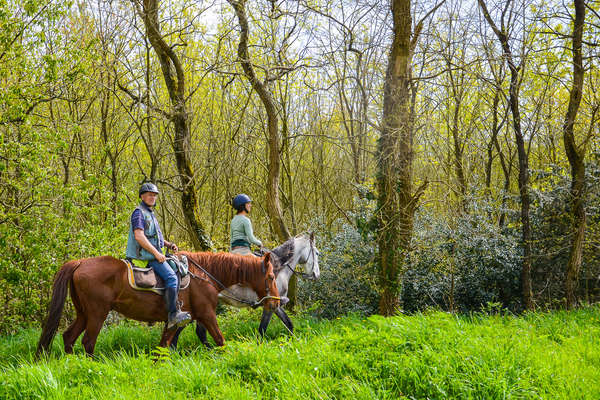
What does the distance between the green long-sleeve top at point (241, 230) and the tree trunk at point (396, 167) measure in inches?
91.9

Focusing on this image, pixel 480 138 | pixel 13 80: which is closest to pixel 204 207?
pixel 13 80

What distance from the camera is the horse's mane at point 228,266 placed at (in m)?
6.90

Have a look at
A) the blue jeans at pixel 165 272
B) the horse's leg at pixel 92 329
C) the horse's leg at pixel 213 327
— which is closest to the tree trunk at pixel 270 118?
the horse's leg at pixel 213 327

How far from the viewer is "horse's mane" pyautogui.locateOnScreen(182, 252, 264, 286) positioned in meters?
6.90

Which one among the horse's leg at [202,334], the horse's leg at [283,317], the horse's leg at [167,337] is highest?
the horse's leg at [283,317]

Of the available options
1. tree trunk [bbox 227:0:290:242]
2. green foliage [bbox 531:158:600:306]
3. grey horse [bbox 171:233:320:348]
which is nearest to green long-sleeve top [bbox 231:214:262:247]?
grey horse [bbox 171:233:320:348]

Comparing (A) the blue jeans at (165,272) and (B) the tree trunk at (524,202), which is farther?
(B) the tree trunk at (524,202)

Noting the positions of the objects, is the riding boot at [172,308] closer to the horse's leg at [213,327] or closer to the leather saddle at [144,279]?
the leather saddle at [144,279]

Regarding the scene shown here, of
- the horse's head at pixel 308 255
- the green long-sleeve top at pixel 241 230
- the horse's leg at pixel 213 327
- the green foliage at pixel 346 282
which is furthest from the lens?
the green foliage at pixel 346 282

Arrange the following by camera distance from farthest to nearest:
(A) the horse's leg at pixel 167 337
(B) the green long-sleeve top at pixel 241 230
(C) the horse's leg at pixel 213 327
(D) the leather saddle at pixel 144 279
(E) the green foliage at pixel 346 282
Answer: (E) the green foliage at pixel 346 282, (B) the green long-sleeve top at pixel 241 230, (A) the horse's leg at pixel 167 337, (C) the horse's leg at pixel 213 327, (D) the leather saddle at pixel 144 279

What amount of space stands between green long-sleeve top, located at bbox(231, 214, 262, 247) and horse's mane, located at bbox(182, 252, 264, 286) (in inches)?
30.3

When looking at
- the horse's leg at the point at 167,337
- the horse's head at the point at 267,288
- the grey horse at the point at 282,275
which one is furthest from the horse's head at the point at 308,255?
the horse's leg at the point at 167,337

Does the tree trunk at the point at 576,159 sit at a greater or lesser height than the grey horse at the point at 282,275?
greater

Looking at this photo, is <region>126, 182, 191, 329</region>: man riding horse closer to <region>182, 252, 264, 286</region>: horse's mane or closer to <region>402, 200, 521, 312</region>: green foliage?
<region>182, 252, 264, 286</region>: horse's mane
